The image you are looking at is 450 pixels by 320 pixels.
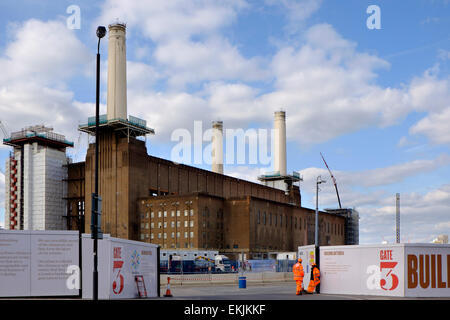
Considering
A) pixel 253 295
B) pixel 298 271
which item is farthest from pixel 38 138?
pixel 298 271

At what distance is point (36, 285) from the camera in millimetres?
25531

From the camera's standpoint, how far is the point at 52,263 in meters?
25.7

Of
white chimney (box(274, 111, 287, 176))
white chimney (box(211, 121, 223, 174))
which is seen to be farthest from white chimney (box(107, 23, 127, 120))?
white chimney (box(274, 111, 287, 176))

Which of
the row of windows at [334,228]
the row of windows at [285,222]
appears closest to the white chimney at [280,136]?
the row of windows at [334,228]

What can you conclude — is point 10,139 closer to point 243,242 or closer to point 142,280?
point 243,242

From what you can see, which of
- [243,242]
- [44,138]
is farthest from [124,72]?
[243,242]

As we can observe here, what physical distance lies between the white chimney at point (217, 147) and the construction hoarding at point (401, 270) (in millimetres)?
124307

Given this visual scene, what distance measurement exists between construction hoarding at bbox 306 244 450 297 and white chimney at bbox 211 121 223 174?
124 m

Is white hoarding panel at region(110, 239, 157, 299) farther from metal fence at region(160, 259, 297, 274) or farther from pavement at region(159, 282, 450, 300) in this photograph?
metal fence at region(160, 259, 297, 274)

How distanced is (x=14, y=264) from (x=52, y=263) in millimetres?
1594

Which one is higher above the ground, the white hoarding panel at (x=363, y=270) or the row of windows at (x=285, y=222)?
the white hoarding panel at (x=363, y=270)

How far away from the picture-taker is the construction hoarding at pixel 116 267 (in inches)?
1011

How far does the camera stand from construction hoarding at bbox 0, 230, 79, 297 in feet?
82.8

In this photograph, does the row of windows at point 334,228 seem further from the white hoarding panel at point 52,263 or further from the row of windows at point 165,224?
the white hoarding panel at point 52,263
